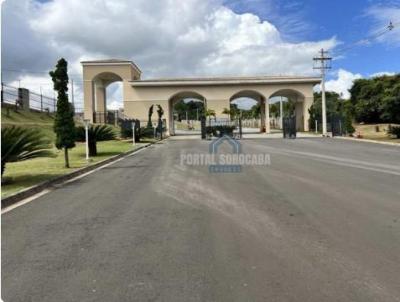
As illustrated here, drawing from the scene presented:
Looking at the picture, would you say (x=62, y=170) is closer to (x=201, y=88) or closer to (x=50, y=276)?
(x=50, y=276)

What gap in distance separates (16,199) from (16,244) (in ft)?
15.7

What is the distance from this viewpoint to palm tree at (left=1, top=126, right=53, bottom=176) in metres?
14.9

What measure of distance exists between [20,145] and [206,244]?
31.2 feet

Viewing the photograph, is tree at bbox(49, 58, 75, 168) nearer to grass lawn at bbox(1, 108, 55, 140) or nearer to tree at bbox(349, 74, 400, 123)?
grass lawn at bbox(1, 108, 55, 140)

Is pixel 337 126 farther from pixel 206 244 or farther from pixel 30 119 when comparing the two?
pixel 206 244

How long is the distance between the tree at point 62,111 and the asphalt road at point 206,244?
280 inches

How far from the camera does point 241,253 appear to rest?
6855 millimetres

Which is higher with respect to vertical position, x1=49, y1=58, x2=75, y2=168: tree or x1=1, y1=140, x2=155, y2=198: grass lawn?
x1=49, y1=58, x2=75, y2=168: tree

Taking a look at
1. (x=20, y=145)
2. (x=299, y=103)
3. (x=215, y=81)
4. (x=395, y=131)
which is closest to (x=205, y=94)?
(x=215, y=81)

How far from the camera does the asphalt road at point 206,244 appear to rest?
18.0ft

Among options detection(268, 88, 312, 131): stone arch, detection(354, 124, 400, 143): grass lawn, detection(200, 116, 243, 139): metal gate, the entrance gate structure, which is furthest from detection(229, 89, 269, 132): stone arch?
detection(354, 124, 400, 143): grass lawn

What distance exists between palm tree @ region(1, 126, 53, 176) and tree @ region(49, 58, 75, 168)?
403 cm

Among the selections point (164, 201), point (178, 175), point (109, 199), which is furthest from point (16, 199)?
point (178, 175)

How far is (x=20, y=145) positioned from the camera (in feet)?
50.0
